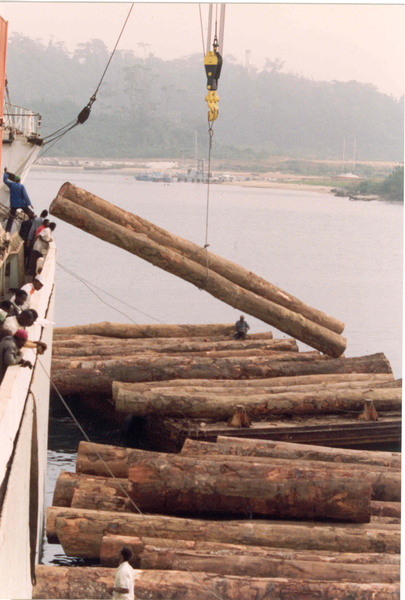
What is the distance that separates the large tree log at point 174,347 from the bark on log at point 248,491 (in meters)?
8.80

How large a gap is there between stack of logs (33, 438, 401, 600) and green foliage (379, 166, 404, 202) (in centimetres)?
7356

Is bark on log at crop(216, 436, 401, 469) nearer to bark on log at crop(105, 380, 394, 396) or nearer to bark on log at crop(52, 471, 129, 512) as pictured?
bark on log at crop(52, 471, 129, 512)

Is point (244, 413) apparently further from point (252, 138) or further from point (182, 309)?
point (252, 138)

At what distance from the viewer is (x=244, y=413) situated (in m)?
15.7

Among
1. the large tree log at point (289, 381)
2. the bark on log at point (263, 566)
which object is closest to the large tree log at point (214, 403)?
the large tree log at point (289, 381)

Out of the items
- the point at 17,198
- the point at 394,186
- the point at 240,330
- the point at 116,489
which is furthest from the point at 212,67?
the point at 394,186

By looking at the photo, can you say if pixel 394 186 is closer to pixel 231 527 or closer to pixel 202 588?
pixel 231 527

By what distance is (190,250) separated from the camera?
18.4m

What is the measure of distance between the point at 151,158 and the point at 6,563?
12838 cm

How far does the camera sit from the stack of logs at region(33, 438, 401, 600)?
9328mm

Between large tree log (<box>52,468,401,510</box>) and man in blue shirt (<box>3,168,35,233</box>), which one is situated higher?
man in blue shirt (<box>3,168,35,233</box>)

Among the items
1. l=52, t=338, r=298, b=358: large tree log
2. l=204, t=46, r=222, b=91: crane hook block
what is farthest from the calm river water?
l=204, t=46, r=222, b=91: crane hook block

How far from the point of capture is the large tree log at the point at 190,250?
687 inches

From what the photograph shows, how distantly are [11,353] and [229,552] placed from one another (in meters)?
4.29
